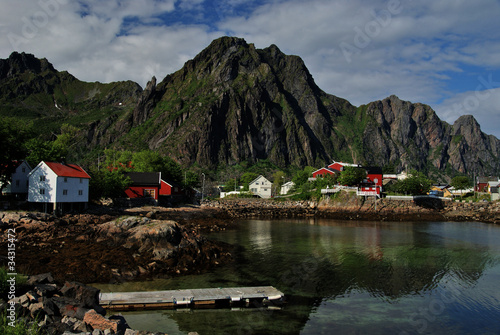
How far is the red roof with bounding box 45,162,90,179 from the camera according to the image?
4238 centimetres

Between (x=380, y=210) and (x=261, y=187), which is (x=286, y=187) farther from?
(x=380, y=210)

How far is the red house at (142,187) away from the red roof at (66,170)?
19661mm

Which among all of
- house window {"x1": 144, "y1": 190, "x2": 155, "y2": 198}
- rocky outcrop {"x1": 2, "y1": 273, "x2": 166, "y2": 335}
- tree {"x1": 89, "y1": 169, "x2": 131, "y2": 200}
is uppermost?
tree {"x1": 89, "y1": 169, "x2": 131, "y2": 200}

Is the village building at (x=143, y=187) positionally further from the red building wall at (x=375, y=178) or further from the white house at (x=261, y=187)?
the red building wall at (x=375, y=178)

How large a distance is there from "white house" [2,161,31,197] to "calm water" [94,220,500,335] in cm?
2760

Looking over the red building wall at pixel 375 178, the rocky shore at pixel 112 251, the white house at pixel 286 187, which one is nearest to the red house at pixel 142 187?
the rocky shore at pixel 112 251

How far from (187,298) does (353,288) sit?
415 inches

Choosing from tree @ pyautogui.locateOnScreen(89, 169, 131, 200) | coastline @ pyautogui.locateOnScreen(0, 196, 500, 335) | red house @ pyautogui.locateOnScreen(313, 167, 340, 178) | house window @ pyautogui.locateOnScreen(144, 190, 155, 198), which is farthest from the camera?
red house @ pyautogui.locateOnScreen(313, 167, 340, 178)

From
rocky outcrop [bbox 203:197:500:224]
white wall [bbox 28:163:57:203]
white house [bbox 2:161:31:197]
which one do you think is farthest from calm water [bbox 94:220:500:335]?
rocky outcrop [bbox 203:197:500:224]

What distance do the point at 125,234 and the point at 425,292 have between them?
22.3m

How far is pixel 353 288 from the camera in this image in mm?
21062

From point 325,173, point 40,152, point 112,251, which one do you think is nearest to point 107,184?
point 40,152

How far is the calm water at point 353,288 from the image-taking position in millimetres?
15383

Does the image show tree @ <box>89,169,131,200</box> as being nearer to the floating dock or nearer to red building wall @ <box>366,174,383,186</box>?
the floating dock
